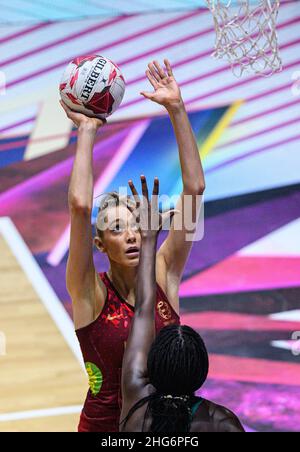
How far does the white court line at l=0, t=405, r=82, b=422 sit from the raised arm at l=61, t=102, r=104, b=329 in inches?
108

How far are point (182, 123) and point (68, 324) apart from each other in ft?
11.3

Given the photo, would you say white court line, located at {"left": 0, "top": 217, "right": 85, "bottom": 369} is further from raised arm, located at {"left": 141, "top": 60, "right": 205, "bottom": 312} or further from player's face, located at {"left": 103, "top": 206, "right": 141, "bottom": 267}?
player's face, located at {"left": 103, "top": 206, "right": 141, "bottom": 267}

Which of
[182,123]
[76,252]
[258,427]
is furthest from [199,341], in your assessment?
[258,427]

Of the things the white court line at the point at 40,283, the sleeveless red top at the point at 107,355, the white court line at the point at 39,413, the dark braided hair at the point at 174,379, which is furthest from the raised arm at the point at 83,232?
the white court line at the point at 40,283

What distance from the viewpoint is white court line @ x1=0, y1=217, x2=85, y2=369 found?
626cm

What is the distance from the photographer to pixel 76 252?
2924 millimetres

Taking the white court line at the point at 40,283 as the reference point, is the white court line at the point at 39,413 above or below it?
below

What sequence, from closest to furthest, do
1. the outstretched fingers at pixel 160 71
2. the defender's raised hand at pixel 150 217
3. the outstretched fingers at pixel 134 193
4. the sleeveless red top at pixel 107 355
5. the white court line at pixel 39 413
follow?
the defender's raised hand at pixel 150 217 < the outstretched fingers at pixel 134 193 < the sleeveless red top at pixel 107 355 < the outstretched fingers at pixel 160 71 < the white court line at pixel 39 413

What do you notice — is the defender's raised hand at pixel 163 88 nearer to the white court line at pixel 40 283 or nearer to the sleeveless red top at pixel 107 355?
the sleeveless red top at pixel 107 355

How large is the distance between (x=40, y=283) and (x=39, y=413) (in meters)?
1.17

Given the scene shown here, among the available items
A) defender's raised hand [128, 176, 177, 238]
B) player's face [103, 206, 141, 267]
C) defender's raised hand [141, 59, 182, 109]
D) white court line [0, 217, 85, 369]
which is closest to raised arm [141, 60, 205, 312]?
defender's raised hand [141, 59, 182, 109]

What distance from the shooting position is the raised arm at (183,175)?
3.09 metres

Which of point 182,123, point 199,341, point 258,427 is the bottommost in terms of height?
→ point 258,427

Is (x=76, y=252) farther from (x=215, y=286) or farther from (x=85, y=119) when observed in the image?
(x=215, y=286)
